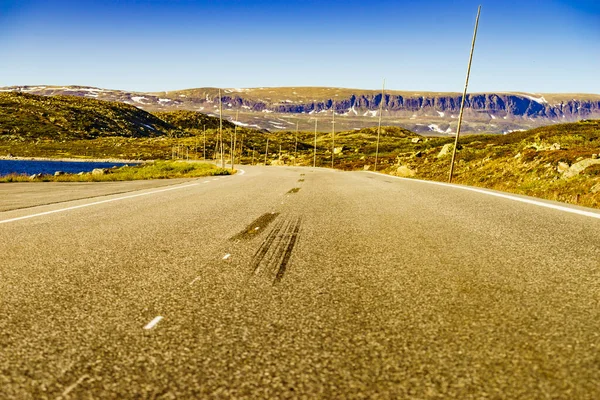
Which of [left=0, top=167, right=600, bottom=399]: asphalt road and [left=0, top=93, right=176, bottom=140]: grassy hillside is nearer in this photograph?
[left=0, top=167, right=600, bottom=399]: asphalt road

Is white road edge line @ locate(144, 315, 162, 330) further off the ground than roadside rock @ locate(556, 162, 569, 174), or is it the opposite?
white road edge line @ locate(144, 315, 162, 330)

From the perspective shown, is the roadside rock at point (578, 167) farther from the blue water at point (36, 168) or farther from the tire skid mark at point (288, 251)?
the blue water at point (36, 168)

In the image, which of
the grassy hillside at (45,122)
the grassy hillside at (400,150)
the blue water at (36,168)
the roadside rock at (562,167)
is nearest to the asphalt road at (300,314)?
the grassy hillside at (400,150)

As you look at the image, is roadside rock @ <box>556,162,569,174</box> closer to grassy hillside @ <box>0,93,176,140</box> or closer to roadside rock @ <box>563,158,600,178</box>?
roadside rock @ <box>563,158,600,178</box>

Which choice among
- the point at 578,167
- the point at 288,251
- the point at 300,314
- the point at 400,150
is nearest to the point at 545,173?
the point at 578,167

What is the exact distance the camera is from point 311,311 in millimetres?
2979

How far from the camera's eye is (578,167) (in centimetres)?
1853

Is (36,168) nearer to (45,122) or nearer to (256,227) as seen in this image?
(256,227)

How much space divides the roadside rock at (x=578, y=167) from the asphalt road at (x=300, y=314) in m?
14.4

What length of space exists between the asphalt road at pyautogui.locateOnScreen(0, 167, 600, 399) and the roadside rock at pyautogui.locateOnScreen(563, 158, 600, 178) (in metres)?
14.4

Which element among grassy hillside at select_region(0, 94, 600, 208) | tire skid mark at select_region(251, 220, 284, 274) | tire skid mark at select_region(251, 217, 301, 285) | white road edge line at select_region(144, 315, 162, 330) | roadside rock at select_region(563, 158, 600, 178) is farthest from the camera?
grassy hillside at select_region(0, 94, 600, 208)

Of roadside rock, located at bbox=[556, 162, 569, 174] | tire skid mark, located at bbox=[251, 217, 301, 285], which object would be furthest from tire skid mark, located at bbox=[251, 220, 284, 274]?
roadside rock, located at bbox=[556, 162, 569, 174]

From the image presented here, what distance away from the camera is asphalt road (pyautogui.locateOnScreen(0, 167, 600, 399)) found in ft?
6.79

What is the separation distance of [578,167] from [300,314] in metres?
19.8
